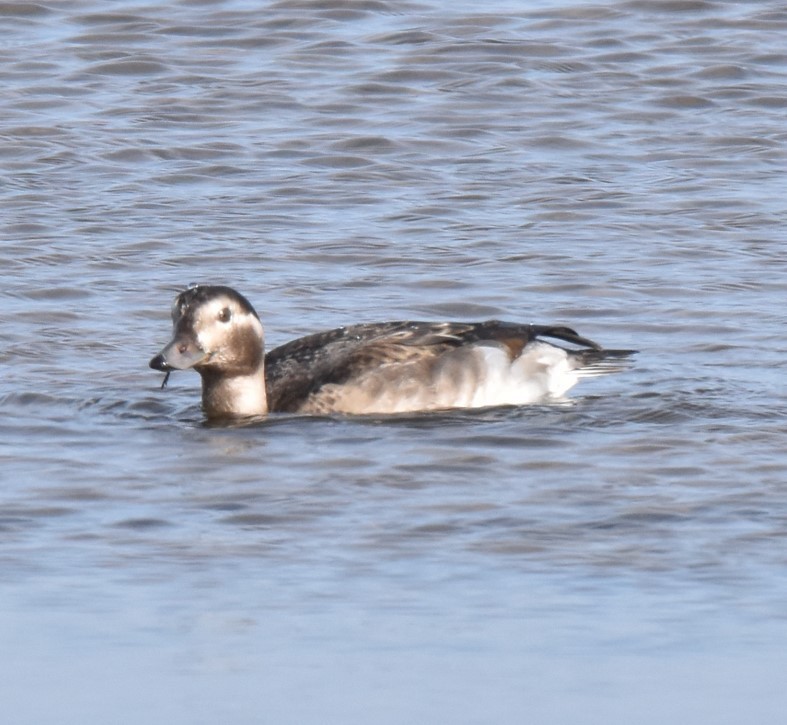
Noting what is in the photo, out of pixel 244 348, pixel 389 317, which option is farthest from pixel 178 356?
pixel 389 317

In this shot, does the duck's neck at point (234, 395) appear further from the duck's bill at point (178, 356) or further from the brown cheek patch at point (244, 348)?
the duck's bill at point (178, 356)

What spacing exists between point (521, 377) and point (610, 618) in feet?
12.6

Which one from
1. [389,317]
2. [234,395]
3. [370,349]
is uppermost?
[370,349]

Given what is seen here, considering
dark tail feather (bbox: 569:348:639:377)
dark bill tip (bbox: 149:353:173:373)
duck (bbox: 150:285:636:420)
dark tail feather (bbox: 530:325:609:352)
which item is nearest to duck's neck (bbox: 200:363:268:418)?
duck (bbox: 150:285:636:420)

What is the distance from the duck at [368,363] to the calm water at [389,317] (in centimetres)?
20

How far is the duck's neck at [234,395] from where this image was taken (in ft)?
33.6

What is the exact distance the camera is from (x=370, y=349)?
10.4 meters

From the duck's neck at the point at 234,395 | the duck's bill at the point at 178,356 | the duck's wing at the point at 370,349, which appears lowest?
the duck's neck at the point at 234,395

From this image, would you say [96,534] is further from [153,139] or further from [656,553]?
[153,139]

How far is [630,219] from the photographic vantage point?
46.3 feet

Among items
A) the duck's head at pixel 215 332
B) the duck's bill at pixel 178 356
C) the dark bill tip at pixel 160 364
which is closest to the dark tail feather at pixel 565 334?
the duck's head at pixel 215 332

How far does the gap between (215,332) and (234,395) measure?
1.00ft

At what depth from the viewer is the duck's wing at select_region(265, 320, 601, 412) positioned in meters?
10.3

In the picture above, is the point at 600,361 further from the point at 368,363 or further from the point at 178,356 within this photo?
the point at 178,356
